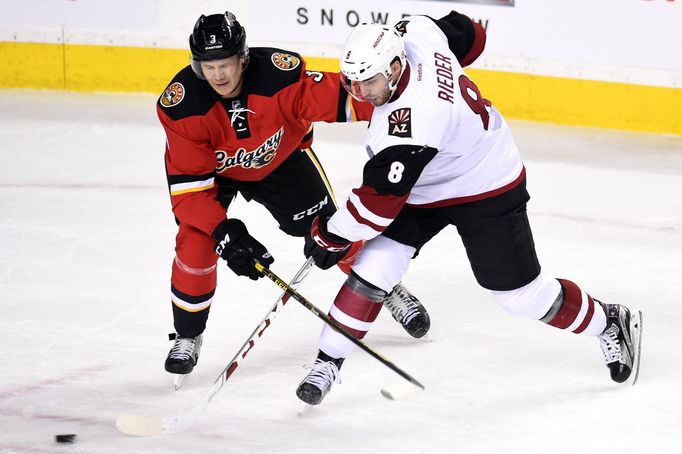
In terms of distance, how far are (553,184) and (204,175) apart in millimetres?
2234

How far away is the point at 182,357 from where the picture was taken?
3037mm

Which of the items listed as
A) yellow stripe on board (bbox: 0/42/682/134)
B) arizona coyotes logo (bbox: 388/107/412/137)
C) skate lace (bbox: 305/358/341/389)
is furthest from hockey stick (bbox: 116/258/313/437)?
yellow stripe on board (bbox: 0/42/682/134)

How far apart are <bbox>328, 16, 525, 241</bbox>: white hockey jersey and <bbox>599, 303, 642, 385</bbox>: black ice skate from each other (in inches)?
20.5

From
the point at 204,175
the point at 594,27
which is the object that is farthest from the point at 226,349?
the point at 594,27

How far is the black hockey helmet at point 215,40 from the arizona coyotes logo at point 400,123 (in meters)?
0.48

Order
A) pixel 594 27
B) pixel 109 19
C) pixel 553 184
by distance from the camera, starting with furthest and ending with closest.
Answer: pixel 109 19, pixel 594 27, pixel 553 184

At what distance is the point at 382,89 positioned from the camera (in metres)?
2.59

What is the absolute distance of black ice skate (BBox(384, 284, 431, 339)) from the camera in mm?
3332

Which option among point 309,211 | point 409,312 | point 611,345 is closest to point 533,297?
point 611,345

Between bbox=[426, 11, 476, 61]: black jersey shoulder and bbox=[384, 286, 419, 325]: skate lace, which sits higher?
bbox=[426, 11, 476, 61]: black jersey shoulder

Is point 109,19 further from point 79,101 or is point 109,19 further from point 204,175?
point 204,175

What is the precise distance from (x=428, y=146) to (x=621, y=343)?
90cm

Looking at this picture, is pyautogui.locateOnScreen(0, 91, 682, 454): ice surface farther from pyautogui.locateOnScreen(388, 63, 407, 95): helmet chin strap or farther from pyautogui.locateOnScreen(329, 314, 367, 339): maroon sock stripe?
pyautogui.locateOnScreen(388, 63, 407, 95): helmet chin strap

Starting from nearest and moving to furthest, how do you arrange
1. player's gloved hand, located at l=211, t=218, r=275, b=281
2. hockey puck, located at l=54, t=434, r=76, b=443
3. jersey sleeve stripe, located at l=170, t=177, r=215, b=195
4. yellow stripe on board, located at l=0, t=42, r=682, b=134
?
hockey puck, located at l=54, t=434, r=76, b=443, player's gloved hand, located at l=211, t=218, r=275, b=281, jersey sleeve stripe, located at l=170, t=177, r=215, b=195, yellow stripe on board, located at l=0, t=42, r=682, b=134
